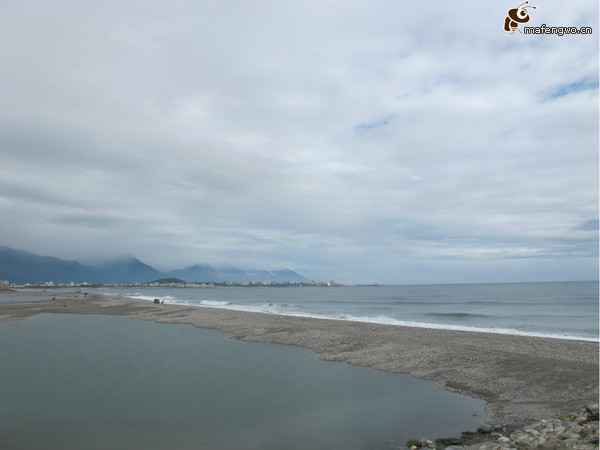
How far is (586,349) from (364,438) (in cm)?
1880

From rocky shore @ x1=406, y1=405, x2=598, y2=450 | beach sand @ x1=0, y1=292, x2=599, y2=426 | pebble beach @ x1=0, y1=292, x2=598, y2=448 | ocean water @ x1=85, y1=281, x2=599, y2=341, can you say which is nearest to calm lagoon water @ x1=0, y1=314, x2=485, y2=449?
rocky shore @ x1=406, y1=405, x2=598, y2=450

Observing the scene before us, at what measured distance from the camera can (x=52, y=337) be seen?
1121 inches

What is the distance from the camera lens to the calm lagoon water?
10.6m

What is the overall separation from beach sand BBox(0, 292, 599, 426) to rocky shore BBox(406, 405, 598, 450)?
1081 millimetres

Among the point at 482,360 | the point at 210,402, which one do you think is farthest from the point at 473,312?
the point at 210,402

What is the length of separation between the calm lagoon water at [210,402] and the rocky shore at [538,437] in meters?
0.65

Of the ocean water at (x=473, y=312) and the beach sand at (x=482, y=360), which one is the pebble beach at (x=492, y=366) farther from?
the ocean water at (x=473, y=312)

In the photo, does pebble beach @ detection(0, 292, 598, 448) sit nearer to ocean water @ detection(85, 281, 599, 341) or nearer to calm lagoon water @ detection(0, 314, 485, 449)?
calm lagoon water @ detection(0, 314, 485, 449)

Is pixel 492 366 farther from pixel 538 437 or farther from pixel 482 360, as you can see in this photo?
pixel 538 437

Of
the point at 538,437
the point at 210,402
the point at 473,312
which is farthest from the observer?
the point at 473,312

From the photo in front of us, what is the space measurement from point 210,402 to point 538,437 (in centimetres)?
1030

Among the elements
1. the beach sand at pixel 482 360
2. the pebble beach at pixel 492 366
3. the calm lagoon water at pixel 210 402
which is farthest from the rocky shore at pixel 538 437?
the beach sand at pixel 482 360

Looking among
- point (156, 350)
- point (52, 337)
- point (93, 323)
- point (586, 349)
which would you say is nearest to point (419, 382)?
point (586, 349)

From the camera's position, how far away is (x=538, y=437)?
9.06 m
